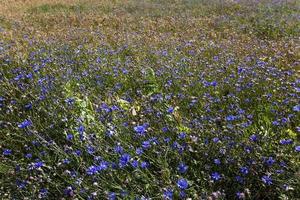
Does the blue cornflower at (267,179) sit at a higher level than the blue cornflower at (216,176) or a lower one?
lower

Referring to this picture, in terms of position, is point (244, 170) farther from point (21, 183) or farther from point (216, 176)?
point (21, 183)

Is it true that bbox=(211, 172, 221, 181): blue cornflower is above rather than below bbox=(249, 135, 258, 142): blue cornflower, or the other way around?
below

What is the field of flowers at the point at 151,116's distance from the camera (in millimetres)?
2480

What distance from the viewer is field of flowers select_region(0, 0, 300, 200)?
2480 millimetres

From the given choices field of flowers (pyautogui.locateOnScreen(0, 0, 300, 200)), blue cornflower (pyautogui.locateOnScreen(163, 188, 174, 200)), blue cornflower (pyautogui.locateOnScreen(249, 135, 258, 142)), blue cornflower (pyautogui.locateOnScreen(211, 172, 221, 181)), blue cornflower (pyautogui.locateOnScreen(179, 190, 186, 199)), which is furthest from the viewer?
blue cornflower (pyautogui.locateOnScreen(249, 135, 258, 142))

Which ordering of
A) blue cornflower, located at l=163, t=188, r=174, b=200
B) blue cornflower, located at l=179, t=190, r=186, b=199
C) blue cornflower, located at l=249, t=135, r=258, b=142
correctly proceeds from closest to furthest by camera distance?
blue cornflower, located at l=163, t=188, r=174, b=200 → blue cornflower, located at l=179, t=190, r=186, b=199 → blue cornflower, located at l=249, t=135, r=258, b=142

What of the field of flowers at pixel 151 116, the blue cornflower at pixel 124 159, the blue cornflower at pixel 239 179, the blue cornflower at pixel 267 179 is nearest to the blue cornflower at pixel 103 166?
the field of flowers at pixel 151 116

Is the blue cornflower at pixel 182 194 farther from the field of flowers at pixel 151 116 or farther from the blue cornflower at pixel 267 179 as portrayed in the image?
the blue cornflower at pixel 267 179

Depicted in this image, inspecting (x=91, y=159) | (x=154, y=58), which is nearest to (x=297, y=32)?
(x=154, y=58)

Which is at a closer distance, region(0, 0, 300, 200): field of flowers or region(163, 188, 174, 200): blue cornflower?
region(163, 188, 174, 200): blue cornflower

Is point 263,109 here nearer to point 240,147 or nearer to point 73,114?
point 240,147

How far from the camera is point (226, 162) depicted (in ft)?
8.28

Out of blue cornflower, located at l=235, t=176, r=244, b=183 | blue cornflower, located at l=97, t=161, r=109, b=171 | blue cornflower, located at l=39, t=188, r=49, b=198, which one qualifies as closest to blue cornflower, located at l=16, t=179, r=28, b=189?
blue cornflower, located at l=39, t=188, r=49, b=198

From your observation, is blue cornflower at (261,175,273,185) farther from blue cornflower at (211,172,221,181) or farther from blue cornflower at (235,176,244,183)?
blue cornflower at (211,172,221,181)
